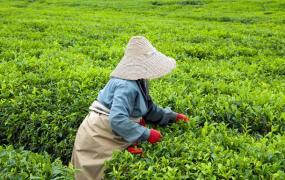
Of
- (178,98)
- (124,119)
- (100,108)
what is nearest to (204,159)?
(124,119)

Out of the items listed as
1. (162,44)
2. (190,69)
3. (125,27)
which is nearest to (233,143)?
(190,69)

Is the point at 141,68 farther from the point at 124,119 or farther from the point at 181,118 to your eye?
the point at 181,118

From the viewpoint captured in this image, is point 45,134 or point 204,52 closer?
point 45,134

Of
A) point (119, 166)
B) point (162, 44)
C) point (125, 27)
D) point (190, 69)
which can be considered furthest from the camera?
point (125, 27)

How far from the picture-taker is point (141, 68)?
4527 millimetres

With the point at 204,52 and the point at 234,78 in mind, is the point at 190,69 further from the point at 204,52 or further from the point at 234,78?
the point at 204,52

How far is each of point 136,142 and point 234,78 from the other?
145 inches

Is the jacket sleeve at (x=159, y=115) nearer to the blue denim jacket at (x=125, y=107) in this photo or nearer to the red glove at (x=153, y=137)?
the blue denim jacket at (x=125, y=107)

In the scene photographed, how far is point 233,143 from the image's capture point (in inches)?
175

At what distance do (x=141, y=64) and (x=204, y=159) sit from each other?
1246 mm

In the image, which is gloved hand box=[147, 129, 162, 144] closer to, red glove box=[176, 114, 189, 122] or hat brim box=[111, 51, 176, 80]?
hat brim box=[111, 51, 176, 80]

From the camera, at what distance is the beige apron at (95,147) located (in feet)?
14.3

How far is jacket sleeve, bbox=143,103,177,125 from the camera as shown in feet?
16.1

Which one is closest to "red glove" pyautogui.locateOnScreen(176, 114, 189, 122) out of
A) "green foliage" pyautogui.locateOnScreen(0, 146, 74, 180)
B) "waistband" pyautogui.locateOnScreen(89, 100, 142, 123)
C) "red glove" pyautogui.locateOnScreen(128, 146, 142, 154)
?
"waistband" pyautogui.locateOnScreen(89, 100, 142, 123)
